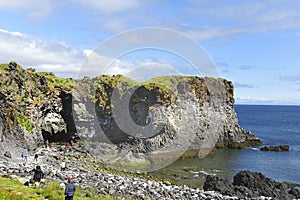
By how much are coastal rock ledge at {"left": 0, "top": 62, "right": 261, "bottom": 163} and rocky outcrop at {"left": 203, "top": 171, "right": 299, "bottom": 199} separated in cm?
1742

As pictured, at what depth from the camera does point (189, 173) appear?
4478 cm

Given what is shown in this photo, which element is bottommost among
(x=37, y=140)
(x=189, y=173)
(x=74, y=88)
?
(x=189, y=173)

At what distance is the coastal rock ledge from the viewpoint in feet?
139

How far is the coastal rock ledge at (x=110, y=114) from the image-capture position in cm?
4231

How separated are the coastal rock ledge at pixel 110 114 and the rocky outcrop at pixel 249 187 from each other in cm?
1742

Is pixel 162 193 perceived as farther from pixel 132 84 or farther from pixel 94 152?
pixel 132 84

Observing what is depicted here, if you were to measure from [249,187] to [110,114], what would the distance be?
28888 millimetres

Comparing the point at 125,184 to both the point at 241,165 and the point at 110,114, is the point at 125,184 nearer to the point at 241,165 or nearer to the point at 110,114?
the point at 110,114

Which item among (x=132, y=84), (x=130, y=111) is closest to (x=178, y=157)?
(x=130, y=111)

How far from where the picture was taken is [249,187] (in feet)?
110

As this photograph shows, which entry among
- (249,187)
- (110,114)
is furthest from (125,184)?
(110,114)

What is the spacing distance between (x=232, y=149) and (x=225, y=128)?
21.1 feet

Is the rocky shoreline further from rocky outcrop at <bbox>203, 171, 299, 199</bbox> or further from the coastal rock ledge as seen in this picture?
the coastal rock ledge

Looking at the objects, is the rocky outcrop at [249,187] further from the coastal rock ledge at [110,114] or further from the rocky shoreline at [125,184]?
the coastal rock ledge at [110,114]
